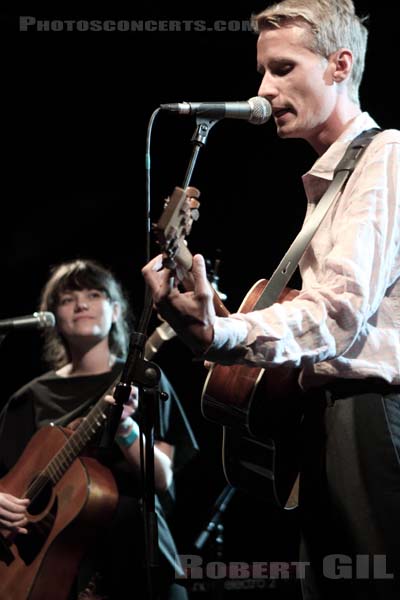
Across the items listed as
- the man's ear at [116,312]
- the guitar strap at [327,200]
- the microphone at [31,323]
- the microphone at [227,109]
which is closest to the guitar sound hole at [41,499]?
the microphone at [31,323]

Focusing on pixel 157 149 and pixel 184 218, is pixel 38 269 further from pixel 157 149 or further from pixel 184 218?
pixel 184 218

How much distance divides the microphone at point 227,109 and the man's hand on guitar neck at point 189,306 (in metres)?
0.59

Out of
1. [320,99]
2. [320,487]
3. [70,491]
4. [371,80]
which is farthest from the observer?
[371,80]

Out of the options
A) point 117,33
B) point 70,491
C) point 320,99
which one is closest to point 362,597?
point 320,99

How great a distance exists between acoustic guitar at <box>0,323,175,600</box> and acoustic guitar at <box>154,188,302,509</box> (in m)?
1.02

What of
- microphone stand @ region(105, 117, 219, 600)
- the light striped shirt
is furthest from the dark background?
the light striped shirt

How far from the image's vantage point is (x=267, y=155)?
180 inches

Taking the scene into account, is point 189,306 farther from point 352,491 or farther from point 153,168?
point 153,168

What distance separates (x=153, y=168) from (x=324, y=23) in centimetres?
283

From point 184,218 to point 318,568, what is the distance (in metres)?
0.91

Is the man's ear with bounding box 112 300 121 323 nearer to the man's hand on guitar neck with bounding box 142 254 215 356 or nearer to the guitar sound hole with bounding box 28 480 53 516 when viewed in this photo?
the guitar sound hole with bounding box 28 480 53 516

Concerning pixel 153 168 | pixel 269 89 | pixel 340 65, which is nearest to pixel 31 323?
pixel 269 89

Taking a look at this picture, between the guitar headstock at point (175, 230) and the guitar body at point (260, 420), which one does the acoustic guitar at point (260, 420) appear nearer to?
the guitar body at point (260, 420)

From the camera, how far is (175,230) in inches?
59.2
